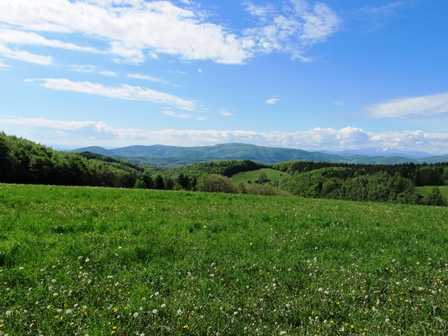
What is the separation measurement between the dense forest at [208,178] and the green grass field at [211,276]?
2877 inches

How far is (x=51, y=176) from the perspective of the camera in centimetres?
7688

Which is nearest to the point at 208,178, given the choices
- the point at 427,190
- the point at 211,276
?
the point at 211,276

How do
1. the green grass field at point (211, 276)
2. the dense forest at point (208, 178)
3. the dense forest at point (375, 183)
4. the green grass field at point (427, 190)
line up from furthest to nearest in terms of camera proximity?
the green grass field at point (427, 190) < the dense forest at point (375, 183) < the dense forest at point (208, 178) < the green grass field at point (211, 276)

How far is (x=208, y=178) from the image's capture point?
4114 inches

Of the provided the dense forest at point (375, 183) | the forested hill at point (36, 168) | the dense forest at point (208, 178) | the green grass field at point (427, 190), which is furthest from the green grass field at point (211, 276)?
the green grass field at point (427, 190)

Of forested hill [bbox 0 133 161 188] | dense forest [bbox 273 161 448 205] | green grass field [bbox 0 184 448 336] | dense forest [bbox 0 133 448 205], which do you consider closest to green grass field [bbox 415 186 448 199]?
dense forest [bbox 273 161 448 205]

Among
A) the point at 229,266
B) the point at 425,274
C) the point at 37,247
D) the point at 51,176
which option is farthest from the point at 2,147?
the point at 425,274

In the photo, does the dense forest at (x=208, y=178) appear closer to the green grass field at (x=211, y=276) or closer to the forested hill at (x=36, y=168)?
the forested hill at (x=36, y=168)

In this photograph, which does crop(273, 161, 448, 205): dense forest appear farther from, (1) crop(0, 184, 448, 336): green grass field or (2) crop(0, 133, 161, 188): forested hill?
(1) crop(0, 184, 448, 336): green grass field

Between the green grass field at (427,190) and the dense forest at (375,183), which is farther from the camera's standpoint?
the green grass field at (427,190)

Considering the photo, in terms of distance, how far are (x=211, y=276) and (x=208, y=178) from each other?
320ft

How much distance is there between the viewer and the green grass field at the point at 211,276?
5.23 meters

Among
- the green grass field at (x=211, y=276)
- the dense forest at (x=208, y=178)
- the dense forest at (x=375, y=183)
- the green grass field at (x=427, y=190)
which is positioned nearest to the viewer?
the green grass field at (x=211, y=276)

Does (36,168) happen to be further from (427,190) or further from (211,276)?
(427,190)
